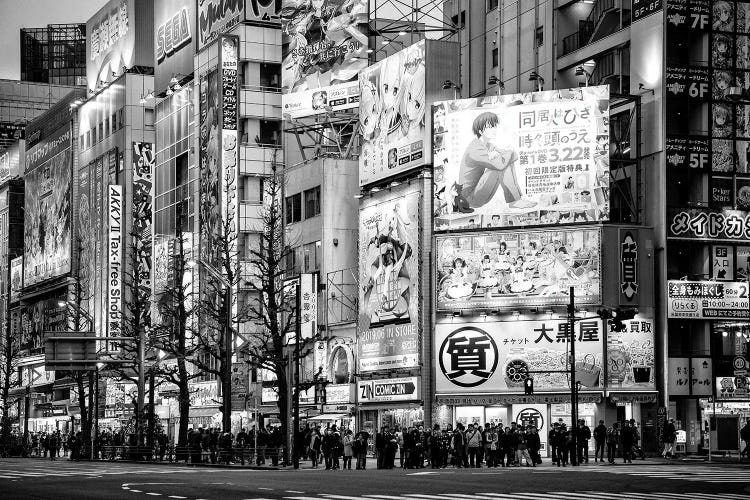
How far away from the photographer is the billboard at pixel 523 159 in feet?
Answer: 217

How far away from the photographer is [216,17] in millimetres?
103000

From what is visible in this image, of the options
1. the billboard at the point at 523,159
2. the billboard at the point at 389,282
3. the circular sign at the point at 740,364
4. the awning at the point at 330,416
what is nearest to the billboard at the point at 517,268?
the billboard at the point at 523,159

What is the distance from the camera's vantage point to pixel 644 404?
216ft

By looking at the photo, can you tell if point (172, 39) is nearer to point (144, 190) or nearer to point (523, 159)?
point (144, 190)

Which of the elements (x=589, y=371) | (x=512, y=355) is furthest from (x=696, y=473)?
(x=512, y=355)

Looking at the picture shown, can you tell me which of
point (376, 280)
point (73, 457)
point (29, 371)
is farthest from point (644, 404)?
point (29, 371)

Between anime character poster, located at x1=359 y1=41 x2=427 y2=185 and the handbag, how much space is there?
43.7 feet

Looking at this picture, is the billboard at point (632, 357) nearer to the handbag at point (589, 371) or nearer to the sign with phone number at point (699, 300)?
the handbag at point (589, 371)

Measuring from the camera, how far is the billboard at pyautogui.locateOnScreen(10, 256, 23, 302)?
151 metres

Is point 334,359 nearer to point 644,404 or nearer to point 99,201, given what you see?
point 644,404

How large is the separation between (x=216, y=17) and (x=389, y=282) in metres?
37.0

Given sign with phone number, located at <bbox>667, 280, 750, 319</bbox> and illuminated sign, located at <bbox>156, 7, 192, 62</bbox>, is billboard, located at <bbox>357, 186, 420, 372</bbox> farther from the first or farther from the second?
illuminated sign, located at <bbox>156, 7, 192, 62</bbox>

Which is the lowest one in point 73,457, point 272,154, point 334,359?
point 73,457

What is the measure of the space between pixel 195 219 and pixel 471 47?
27712mm
